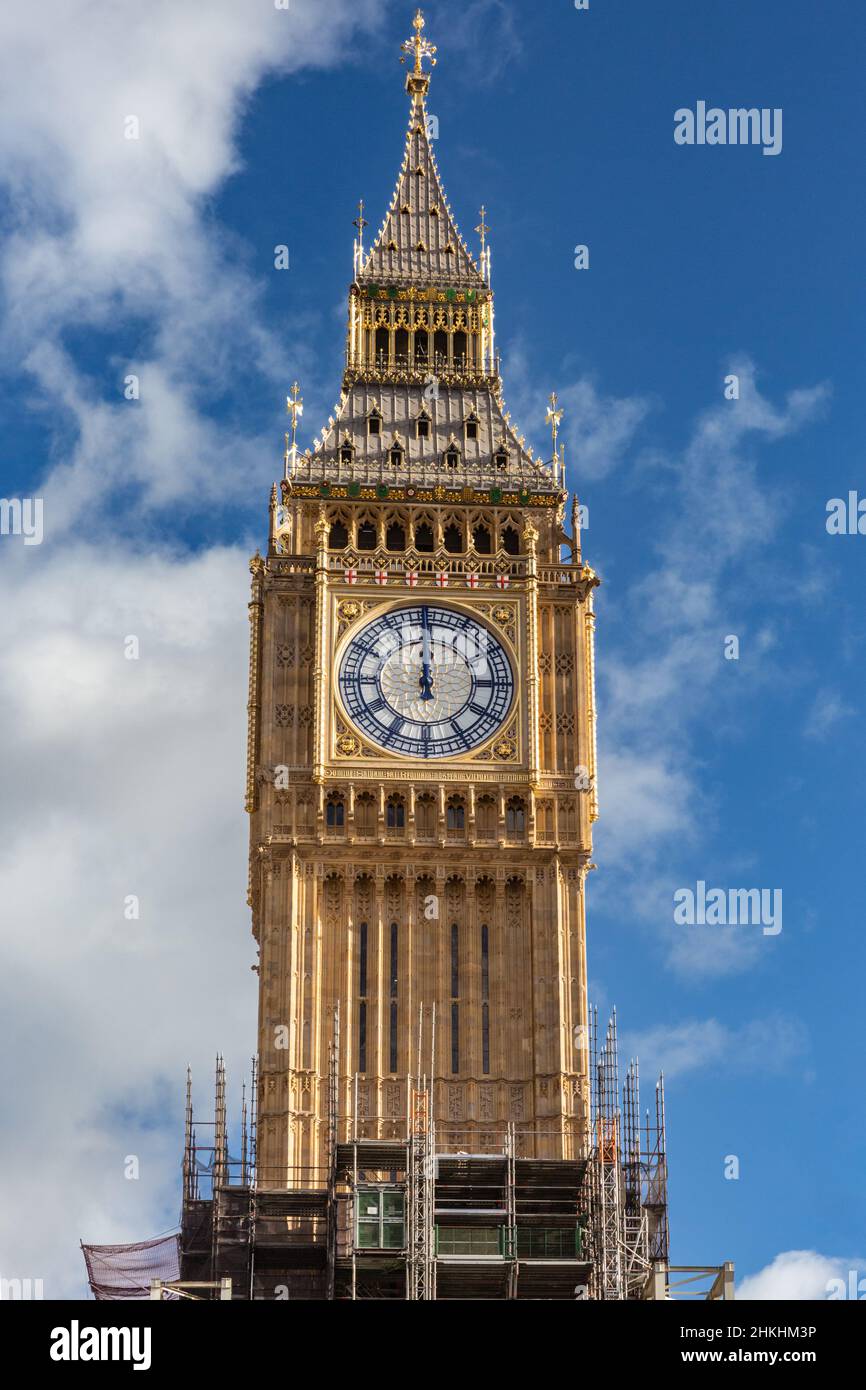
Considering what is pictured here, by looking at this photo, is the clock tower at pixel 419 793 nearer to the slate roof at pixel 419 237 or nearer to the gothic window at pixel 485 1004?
the gothic window at pixel 485 1004

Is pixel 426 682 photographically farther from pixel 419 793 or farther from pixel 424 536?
pixel 424 536

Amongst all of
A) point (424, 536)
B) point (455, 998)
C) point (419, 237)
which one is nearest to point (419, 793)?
point (455, 998)

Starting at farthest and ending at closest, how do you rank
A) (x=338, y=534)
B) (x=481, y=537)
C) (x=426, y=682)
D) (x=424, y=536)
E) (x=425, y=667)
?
(x=481, y=537)
(x=338, y=534)
(x=424, y=536)
(x=425, y=667)
(x=426, y=682)

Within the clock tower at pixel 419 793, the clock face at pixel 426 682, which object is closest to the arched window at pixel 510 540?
the clock tower at pixel 419 793

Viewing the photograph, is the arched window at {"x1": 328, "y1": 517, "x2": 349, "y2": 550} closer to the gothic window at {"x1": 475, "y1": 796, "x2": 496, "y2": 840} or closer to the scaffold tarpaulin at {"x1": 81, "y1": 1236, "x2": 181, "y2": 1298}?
the gothic window at {"x1": 475, "y1": 796, "x2": 496, "y2": 840}

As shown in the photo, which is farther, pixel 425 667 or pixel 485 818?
pixel 425 667
